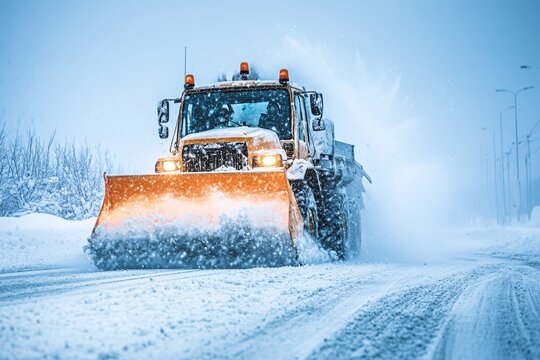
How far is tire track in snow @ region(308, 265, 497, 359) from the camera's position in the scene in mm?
3031

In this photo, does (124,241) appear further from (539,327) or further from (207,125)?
(539,327)

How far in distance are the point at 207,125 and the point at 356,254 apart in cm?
370

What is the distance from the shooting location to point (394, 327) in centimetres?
364

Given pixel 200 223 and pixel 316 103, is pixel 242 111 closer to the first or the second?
pixel 316 103

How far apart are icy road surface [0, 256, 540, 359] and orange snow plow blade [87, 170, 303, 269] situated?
866 mm

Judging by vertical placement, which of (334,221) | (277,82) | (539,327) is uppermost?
(277,82)

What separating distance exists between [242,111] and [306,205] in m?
1.67

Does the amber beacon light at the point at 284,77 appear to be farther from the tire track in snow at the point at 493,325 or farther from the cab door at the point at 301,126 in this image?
the tire track in snow at the point at 493,325

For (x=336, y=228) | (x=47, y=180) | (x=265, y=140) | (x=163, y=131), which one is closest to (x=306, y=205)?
(x=265, y=140)

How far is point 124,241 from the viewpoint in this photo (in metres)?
7.39

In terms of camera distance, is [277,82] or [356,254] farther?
[356,254]

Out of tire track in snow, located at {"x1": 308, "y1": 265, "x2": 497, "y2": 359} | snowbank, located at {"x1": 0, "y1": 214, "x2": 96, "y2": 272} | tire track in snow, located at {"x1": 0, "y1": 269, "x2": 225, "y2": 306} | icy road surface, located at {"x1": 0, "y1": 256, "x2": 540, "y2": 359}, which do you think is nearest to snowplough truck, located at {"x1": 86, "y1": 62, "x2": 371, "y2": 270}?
tire track in snow, located at {"x1": 0, "y1": 269, "x2": 225, "y2": 306}

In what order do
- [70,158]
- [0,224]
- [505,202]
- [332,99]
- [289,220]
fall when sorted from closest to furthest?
[289,220] < [0,224] < [332,99] < [70,158] < [505,202]

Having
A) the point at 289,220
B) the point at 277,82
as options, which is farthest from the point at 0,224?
the point at 289,220
